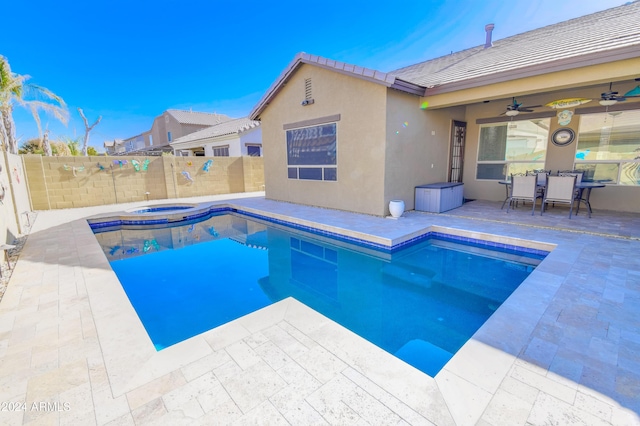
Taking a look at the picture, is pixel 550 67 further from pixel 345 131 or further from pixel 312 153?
pixel 312 153

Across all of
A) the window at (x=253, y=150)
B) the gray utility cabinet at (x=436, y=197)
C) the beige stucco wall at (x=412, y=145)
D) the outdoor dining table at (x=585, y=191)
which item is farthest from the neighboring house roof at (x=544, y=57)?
the window at (x=253, y=150)

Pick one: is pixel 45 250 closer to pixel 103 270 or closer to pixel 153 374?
pixel 103 270

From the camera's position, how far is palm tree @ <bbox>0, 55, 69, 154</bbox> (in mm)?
9367

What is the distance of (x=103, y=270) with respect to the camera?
14.3 feet

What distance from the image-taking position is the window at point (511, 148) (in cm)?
834

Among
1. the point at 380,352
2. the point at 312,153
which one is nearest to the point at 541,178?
the point at 312,153

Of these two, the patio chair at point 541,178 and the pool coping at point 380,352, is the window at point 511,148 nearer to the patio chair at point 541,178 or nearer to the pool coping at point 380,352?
the patio chair at point 541,178

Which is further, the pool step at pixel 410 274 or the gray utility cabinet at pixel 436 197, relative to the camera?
the gray utility cabinet at pixel 436 197

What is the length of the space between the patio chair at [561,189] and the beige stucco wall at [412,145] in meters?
2.91

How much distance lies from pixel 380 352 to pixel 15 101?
1654 centimetres

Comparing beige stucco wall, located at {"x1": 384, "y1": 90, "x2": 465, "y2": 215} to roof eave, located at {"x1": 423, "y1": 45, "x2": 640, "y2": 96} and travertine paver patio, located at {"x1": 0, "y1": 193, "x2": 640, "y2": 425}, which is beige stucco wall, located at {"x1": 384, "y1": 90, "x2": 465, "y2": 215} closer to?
roof eave, located at {"x1": 423, "y1": 45, "x2": 640, "y2": 96}

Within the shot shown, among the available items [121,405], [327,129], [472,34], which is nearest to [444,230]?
[327,129]

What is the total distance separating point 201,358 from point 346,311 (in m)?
1.98

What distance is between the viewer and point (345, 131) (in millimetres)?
8078
